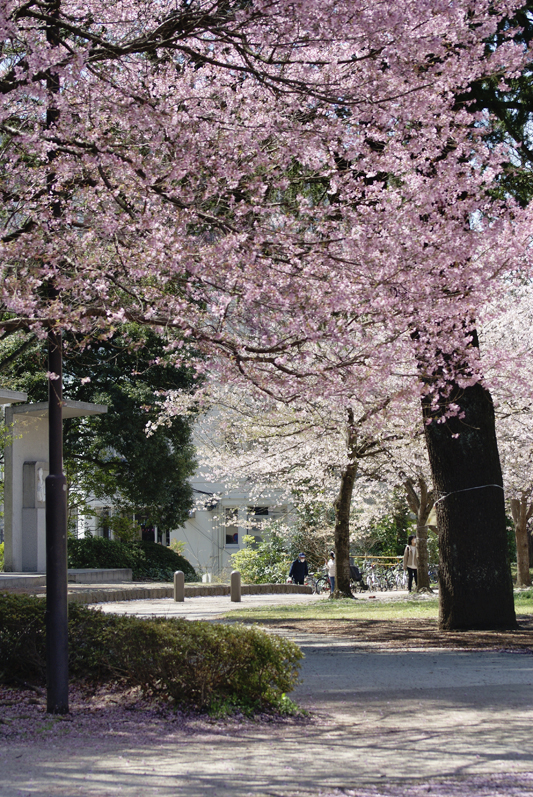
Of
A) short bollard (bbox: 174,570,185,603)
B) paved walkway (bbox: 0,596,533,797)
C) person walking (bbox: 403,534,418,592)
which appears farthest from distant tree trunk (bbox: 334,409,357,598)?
paved walkway (bbox: 0,596,533,797)

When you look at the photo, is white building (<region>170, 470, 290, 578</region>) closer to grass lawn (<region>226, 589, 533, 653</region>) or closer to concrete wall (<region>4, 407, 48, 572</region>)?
concrete wall (<region>4, 407, 48, 572</region>)

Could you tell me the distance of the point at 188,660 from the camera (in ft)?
19.8

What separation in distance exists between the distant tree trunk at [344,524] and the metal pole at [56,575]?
12.1 meters

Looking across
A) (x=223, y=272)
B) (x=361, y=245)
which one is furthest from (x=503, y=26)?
(x=223, y=272)

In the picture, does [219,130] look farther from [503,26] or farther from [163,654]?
[503,26]

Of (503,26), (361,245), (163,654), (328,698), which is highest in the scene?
(503,26)

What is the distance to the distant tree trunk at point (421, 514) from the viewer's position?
21266 millimetres

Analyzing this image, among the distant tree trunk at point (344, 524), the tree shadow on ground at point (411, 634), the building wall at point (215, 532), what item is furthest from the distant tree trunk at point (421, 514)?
the building wall at point (215, 532)

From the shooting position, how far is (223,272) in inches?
266

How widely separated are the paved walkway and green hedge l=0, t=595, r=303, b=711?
366mm

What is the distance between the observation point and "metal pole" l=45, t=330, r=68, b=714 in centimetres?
604

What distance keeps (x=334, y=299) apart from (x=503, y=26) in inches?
238

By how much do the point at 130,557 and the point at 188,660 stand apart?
20475mm

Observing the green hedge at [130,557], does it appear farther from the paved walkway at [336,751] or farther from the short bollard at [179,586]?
the paved walkway at [336,751]
